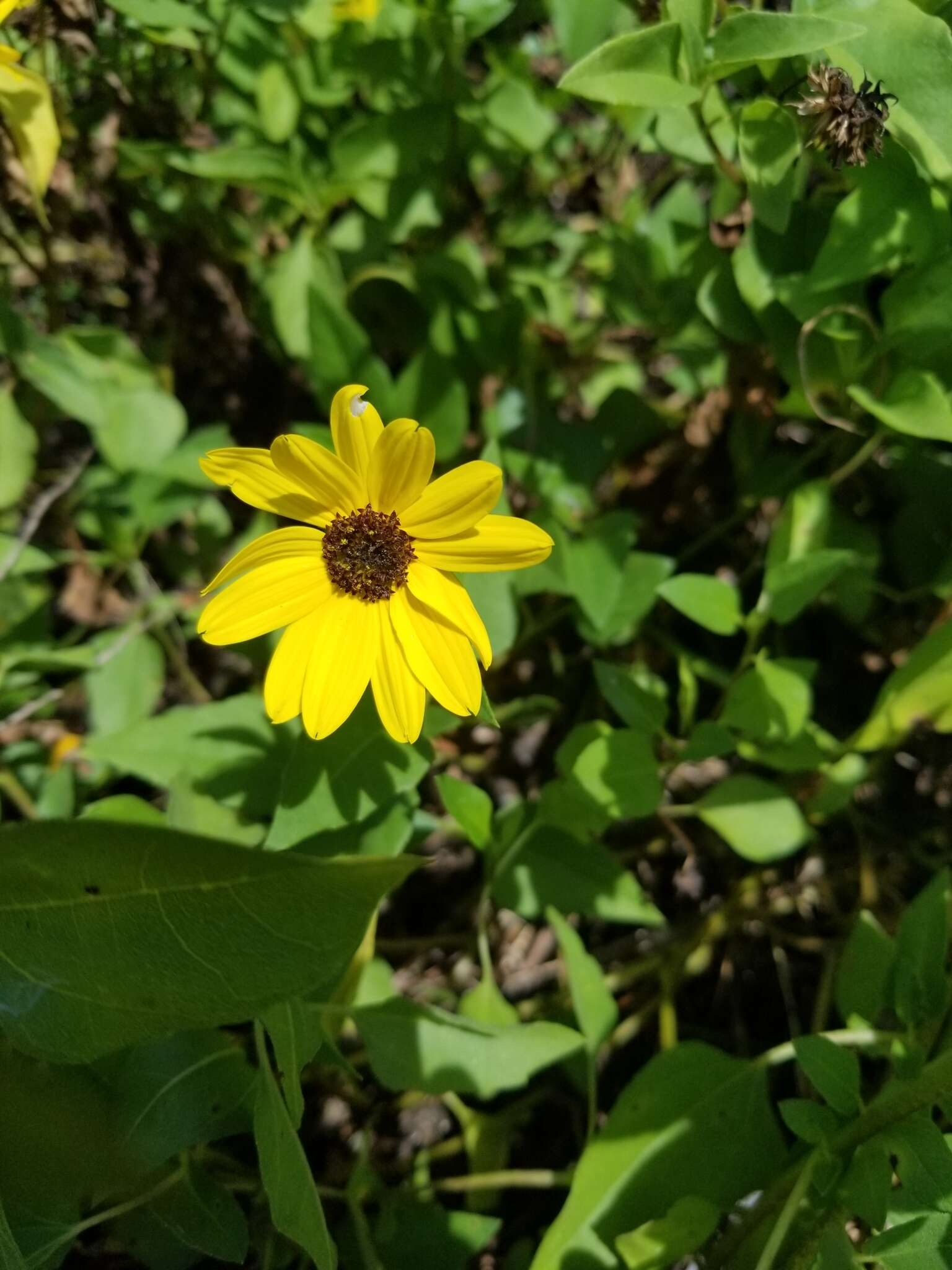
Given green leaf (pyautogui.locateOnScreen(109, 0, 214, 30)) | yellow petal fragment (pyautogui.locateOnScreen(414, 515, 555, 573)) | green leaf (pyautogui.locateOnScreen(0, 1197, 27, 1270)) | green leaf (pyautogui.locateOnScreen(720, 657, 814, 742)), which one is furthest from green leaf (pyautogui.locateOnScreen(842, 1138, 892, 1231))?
green leaf (pyautogui.locateOnScreen(109, 0, 214, 30))

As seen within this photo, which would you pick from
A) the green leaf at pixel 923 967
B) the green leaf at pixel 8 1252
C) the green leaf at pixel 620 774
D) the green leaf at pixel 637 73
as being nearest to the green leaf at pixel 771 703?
the green leaf at pixel 620 774

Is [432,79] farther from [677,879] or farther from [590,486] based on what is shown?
[677,879]

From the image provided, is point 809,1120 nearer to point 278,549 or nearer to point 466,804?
point 466,804

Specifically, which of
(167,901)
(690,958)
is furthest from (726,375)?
(167,901)

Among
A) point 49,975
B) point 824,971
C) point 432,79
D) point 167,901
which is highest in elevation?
point 432,79

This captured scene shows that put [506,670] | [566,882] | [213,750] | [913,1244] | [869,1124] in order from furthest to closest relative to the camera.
A: 1. [506,670]
2. [566,882]
3. [213,750]
4. [869,1124]
5. [913,1244]

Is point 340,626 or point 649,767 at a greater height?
point 340,626

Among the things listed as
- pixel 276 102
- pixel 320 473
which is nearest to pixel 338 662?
pixel 320 473

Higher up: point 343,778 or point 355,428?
point 355,428
